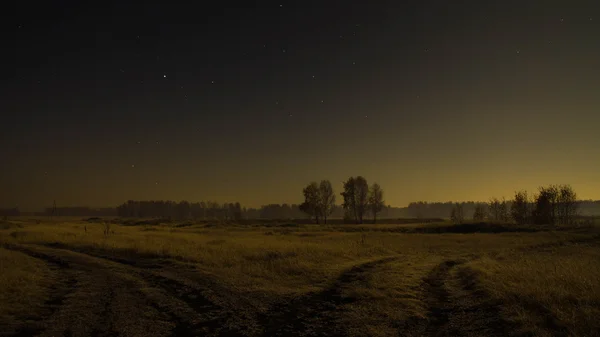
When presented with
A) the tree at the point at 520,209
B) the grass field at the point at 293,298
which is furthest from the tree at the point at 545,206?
the grass field at the point at 293,298

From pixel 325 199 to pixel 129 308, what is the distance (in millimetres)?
119458

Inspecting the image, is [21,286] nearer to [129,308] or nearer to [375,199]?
[129,308]

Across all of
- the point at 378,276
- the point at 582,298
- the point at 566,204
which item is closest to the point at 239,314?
the point at 378,276

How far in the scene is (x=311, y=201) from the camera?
127562 millimetres

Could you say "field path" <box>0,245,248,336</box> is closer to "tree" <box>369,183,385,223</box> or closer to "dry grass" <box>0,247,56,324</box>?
"dry grass" <box>0,247,56,324</box>

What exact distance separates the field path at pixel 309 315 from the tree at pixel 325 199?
11320 cm

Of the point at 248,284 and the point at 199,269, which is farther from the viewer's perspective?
the point at 199,269

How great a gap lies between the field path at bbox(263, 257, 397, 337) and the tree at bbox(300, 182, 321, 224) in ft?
359

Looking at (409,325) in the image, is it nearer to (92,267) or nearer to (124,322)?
(124,322)

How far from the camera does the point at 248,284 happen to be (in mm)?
17688

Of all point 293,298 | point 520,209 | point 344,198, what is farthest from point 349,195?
point 293,298

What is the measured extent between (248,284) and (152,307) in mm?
4888

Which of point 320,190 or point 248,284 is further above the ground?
point 320,190

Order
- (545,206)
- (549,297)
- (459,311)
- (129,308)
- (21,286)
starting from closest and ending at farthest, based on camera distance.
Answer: (549,297) → (129,308) → (459,311) → (21,286) → (545,206)
